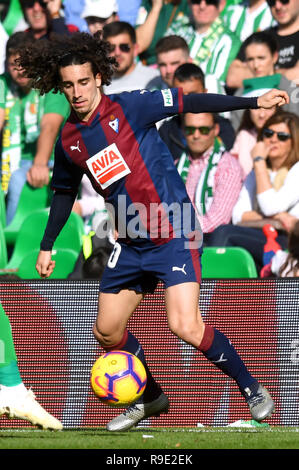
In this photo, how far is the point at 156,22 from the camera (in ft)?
35.8

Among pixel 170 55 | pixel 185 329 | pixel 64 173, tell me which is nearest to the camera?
pixel 185 329

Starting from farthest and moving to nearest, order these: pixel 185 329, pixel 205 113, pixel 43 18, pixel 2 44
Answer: pixel 43 18, pixel 2 44, pixel 205 113, pixel 185 329

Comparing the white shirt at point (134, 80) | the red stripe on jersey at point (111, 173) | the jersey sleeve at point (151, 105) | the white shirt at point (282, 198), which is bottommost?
the white shirt at point (282, 198)

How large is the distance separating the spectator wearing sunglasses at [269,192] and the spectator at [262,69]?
0.37 metres

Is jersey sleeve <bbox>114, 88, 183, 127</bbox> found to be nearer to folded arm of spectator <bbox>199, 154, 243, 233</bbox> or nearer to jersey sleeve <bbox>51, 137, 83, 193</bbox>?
jersey sleeve <bbox>51, 137, 83, 193</bbox>

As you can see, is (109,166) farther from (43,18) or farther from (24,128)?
(43,18)

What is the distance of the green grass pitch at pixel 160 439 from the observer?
16.9 feet

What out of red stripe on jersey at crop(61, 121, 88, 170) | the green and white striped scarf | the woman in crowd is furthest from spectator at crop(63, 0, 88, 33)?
red stripe on jersey at crop(61, 121, 88, 170)

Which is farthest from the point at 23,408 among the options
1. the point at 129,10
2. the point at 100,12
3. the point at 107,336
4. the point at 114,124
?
the point at 129,10

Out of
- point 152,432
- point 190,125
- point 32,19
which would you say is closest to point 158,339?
point 152,432

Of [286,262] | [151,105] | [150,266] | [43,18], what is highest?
[151,105]

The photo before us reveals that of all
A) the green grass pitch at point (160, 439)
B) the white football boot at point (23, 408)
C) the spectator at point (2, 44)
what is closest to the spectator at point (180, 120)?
the spectator at point (2, 44)

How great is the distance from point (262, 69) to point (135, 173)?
426cm

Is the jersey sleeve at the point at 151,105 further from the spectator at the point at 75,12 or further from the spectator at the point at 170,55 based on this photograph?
the spectator at the point at 75,12
